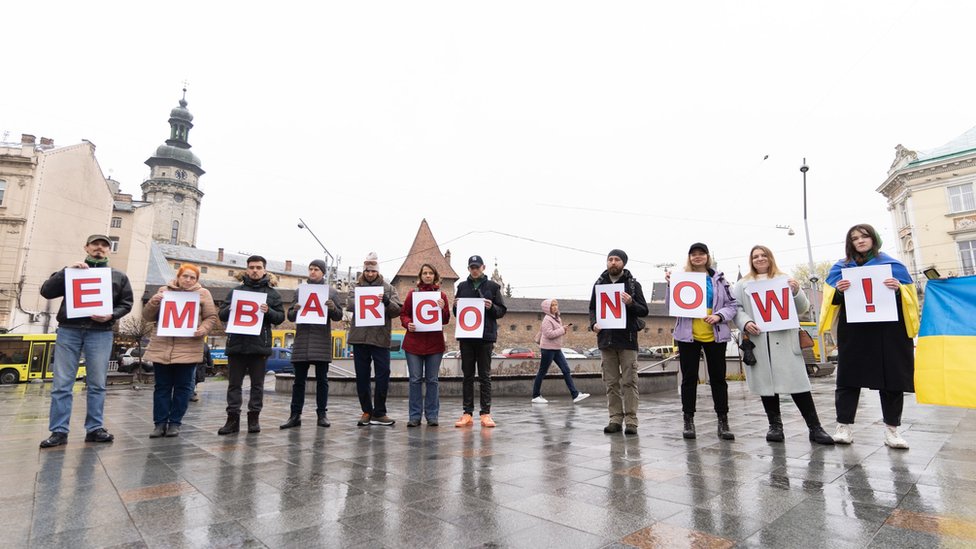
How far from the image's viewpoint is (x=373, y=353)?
6363 millimetres

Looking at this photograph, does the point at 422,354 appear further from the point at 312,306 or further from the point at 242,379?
the point at 242,379

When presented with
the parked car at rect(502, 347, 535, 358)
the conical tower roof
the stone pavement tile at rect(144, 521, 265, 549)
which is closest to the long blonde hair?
the stone pavement tile at rect(144, 521, 265, 549)

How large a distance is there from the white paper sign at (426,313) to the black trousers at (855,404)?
4287 mm

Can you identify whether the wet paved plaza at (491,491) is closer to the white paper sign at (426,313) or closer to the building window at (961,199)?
the white paper sign at (426,313)

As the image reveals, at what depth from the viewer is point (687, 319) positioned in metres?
5.26

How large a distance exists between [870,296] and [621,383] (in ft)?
8.25

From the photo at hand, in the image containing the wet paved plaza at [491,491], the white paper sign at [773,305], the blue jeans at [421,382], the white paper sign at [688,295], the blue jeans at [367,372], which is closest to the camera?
the wet paved plaza at [491,491]

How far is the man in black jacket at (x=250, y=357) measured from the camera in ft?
18.7

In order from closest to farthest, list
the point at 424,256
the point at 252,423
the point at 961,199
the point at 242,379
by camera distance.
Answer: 1. the point at 252,423
2. the point at 242,379
3. the point at 961,199
4. the point at 424,256

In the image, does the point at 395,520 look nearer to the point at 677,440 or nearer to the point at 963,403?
the point at 677,440

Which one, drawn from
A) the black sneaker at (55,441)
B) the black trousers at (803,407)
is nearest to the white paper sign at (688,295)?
the black trousers at (803,407)

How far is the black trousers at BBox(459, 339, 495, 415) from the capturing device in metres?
6.21

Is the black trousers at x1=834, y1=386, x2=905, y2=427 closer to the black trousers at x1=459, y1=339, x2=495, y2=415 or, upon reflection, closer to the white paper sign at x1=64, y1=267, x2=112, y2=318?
the black trousers at x1=459, y1=339, x2=495, y2=415

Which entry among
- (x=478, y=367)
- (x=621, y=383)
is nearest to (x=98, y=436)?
(x=478, y=367)
